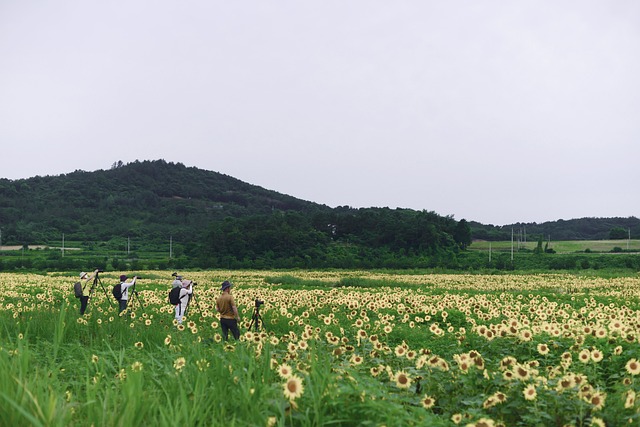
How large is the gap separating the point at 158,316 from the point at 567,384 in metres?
14.6

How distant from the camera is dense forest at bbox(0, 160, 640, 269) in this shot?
83938 mm

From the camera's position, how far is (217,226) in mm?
89875

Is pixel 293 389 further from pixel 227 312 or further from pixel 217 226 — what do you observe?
pixel 217 226

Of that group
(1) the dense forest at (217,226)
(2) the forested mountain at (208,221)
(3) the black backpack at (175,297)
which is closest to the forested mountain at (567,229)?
(1) the dense forest at (217,226)

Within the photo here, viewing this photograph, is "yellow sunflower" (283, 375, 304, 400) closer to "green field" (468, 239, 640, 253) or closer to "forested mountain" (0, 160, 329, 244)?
"green field" (468, 239, 640, 253)

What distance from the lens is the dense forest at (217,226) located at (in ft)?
275

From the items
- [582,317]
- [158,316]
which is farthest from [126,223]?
[582,317]

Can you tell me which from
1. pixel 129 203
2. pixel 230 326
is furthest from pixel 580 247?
pixel 230 326

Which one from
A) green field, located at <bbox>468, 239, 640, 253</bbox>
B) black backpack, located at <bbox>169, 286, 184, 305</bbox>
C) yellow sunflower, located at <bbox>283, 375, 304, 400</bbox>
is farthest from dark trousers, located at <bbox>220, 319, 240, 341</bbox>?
green field, located at <bbox>468, 239, 640, 253</bbox>

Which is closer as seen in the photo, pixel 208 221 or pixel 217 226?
pixel 217 226

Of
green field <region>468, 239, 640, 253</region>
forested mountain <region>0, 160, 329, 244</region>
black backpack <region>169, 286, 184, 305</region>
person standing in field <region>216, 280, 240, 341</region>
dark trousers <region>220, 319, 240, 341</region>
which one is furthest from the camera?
forested mountain <region>0, 160, 329, 244</region>

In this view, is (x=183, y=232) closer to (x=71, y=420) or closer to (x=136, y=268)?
(x=136, y=268)

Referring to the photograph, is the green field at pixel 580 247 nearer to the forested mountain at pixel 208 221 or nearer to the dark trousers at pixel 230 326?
the forested mountain at pixel 208 221

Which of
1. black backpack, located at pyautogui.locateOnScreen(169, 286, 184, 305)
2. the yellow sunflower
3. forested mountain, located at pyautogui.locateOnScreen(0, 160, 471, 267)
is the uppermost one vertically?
forested mountain, located at pyautogui.locateOnScreen(0, 160, 471, 267)
